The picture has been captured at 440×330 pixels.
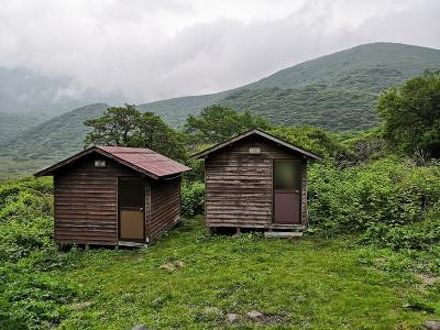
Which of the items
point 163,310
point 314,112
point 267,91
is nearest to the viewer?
point 163,310

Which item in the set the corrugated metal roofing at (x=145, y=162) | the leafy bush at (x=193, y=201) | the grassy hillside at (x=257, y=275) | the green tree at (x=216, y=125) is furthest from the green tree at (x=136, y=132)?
the grassy hillside at (x=257, y=275)

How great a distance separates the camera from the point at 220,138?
154ft

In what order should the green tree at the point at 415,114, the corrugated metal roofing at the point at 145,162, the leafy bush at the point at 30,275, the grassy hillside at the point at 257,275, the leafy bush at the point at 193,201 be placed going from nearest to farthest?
1. the grassy hillside at the point at 257,275
2. the leafy bush at the point at 30,275
3. the corrugated metal roofing at the point at 145,162
4. the leafy bush at the point at 193,201
5. the green tree at the point at 415,114

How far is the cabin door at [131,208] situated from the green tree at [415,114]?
2076 cm

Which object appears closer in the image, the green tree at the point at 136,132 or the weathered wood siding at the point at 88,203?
the weathered wood siding at the point at 88,203

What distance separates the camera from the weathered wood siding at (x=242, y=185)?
16.9 m

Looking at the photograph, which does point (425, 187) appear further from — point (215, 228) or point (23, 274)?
point (23, 274)

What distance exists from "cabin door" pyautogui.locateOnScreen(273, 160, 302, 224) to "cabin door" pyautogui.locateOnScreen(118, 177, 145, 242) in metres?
4.96

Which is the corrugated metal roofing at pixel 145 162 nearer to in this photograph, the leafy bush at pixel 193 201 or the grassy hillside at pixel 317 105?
the leafy bush at pixel 193 201

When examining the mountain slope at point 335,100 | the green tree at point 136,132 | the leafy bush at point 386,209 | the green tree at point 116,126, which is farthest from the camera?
the mountain slope at point 335,100

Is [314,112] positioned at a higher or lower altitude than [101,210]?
higher

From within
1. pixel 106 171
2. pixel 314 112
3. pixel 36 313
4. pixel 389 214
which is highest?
pixel 314 112

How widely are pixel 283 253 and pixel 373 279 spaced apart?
3701 millimetres

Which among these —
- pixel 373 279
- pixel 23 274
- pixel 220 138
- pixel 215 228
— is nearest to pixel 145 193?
pixel 215 228
